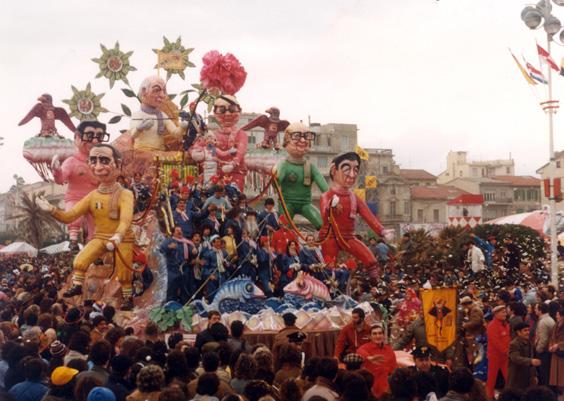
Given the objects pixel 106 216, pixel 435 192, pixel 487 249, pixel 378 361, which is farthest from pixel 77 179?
pixel 435 192

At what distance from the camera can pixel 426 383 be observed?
7.32 meters

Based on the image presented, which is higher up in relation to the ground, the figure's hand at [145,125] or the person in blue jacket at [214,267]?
the figure's hand at [145,125]

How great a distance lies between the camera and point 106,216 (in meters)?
17.1

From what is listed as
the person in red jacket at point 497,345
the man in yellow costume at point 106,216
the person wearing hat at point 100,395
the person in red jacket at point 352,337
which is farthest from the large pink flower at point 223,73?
the person wearing hat at point 100,395

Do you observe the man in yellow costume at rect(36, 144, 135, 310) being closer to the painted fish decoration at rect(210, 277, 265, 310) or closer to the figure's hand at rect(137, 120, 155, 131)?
the painted fish decoration at rect(210, 277, 265, 310)

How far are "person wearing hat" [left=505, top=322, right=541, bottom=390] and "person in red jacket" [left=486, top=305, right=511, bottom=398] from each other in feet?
1.76

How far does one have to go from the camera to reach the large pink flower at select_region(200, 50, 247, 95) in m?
21.1

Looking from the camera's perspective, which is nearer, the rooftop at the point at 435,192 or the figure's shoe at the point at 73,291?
the figure's shoe at the point at 73,291

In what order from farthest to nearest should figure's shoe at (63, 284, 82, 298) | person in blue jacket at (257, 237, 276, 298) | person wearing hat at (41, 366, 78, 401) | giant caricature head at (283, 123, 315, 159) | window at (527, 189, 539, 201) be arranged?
window at (527, 189, 539, 201), giant caricature head at (283, 123, 315, 159), person in blue jacket at (257, 237, 276, 298), figure's shoe at (63, 284, 82, 298), person wearing hat at (41, 366, 78, 401)

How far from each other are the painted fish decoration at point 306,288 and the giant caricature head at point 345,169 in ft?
10.2

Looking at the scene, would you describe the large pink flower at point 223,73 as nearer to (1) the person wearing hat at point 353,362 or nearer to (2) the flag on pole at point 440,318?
(2) the flag on pole at point 440,318

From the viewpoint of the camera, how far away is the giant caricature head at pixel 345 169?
19.2 meters

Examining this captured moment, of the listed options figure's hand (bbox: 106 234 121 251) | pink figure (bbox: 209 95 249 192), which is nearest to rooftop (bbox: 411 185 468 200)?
pink figure (bbox: 209 95 249 192)

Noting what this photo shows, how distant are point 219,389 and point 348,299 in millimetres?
10024
